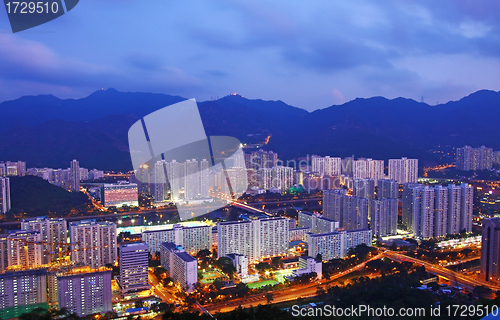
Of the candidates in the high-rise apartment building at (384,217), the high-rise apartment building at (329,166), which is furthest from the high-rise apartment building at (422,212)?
the high-rise apartment building at (329,166)

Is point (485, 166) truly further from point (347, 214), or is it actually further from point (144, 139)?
point (144, 139)

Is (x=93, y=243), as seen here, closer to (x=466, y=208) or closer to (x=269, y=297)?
(x=269, y=297)

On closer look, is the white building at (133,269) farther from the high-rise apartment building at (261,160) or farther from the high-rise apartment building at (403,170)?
the high-rise apartment building at (403,170)

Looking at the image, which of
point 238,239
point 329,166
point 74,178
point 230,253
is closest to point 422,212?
point 238,239

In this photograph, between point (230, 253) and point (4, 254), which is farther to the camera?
point (230, 253)

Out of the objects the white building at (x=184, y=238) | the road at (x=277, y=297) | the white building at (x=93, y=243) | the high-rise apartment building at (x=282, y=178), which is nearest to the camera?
the road at (x=277, y=297)

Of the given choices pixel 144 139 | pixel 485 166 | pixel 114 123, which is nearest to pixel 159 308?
pixel 144 139
